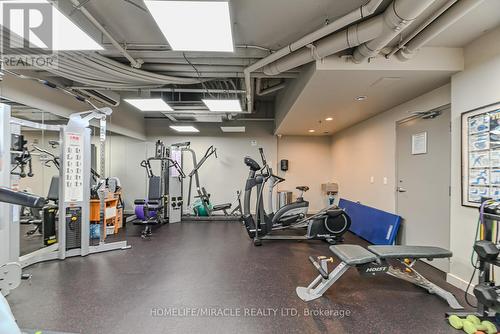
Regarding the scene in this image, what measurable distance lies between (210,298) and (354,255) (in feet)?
5.11

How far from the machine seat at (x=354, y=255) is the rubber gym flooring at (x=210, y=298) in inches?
17.4

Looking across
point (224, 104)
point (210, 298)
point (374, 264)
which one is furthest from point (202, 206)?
point (374, 264)

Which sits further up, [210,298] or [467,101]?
[467,101]

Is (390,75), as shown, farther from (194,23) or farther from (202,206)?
(202,206)

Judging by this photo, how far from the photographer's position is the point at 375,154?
467cm

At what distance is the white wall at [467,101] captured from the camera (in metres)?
2.34

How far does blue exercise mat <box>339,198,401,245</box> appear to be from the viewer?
12.6ft

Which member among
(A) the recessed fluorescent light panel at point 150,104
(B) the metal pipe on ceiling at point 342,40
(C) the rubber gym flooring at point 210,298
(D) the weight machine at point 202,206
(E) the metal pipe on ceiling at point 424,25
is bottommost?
(C) the rubber gym flooring at point 210,298

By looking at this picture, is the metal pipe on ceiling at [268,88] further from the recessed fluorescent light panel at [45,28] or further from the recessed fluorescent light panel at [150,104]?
the recessed fluorescent light panel at [45,28]

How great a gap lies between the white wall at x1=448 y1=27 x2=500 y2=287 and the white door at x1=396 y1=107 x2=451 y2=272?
1.04 ft

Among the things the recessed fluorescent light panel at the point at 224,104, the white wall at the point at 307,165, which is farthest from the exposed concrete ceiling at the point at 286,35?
the white wall at the point at 307,165

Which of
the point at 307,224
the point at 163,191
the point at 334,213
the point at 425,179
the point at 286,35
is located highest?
the point at 286,35

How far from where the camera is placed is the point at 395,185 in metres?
4.02

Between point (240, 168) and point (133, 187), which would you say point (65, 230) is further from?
point (240, 168)
